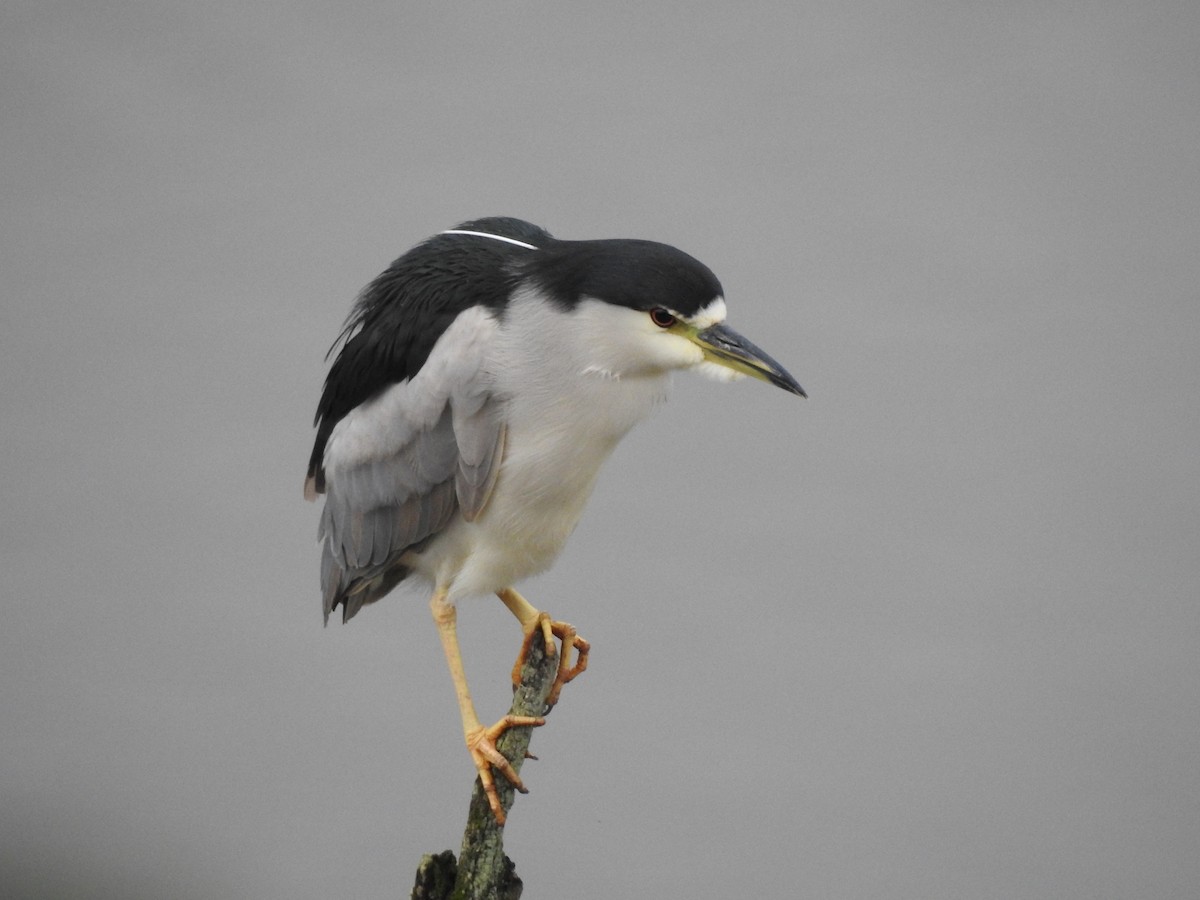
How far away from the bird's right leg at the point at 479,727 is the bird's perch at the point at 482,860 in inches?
0.9

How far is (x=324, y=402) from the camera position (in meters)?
3.49

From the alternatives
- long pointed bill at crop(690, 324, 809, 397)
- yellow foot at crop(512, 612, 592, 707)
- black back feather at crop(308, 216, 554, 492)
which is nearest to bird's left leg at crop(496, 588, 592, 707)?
yellow foot at crop(512, 612, 592, 707)

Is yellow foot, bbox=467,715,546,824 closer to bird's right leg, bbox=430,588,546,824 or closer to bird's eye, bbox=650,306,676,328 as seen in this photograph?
bird's right leg, bbox=430,588,546,824

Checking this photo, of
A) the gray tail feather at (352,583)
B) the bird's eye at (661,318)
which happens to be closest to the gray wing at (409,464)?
the gray tail feather at (352,583)

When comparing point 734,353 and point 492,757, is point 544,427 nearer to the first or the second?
point 734,353

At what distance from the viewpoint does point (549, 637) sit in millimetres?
3455

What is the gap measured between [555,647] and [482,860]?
549 millimetres

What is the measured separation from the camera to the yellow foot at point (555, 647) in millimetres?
3463

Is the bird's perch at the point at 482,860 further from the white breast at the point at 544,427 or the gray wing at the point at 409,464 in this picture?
the gray wing at the point at 409,464

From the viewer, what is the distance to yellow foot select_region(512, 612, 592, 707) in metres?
3.46

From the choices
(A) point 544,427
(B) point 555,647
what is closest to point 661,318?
(A) point 544,427

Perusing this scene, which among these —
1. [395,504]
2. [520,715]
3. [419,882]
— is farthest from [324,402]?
[419,882]

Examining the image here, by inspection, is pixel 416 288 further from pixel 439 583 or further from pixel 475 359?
pixel 439 583

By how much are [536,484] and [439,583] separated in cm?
43
